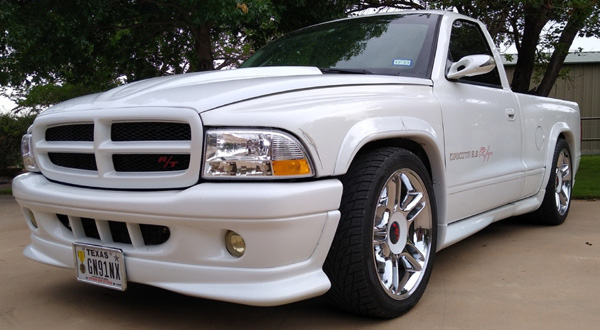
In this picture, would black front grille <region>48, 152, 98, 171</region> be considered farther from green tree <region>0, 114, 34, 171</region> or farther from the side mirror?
green tree <region>0, 114, 34, 171</region>

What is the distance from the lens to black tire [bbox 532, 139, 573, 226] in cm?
521

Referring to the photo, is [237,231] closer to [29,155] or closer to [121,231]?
[121,231]

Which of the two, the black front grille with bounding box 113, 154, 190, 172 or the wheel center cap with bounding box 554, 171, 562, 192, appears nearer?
the black front grille with bounding box 113, 154, 190, 172

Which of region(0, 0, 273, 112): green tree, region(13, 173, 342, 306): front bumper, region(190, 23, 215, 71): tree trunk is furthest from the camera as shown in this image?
region(190, 23, 215, 71): tree trunk

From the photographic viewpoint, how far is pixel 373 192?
8.83ft

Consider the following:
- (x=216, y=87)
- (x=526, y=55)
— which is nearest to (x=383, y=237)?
(x=216, y=87)

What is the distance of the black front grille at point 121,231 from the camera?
8.67 ft

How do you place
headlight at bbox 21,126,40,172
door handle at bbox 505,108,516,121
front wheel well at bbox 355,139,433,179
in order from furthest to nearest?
door handle at bbox 505,108,516,121 < headlight at bbox 21,126,40,172 < front wheel well at bbox 355,139,433,179

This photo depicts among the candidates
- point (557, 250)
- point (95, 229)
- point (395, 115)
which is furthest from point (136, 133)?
point (557, 250)

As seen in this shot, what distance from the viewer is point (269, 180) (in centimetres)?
240

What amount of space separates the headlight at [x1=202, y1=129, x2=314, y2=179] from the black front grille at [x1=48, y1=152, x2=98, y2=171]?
74 centimetres

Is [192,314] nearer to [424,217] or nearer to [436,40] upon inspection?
[424,217]


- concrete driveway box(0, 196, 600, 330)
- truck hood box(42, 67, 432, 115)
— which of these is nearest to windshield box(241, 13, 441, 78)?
truck hood box(42, 67, 432, 115)

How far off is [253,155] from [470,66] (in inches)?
69.0
